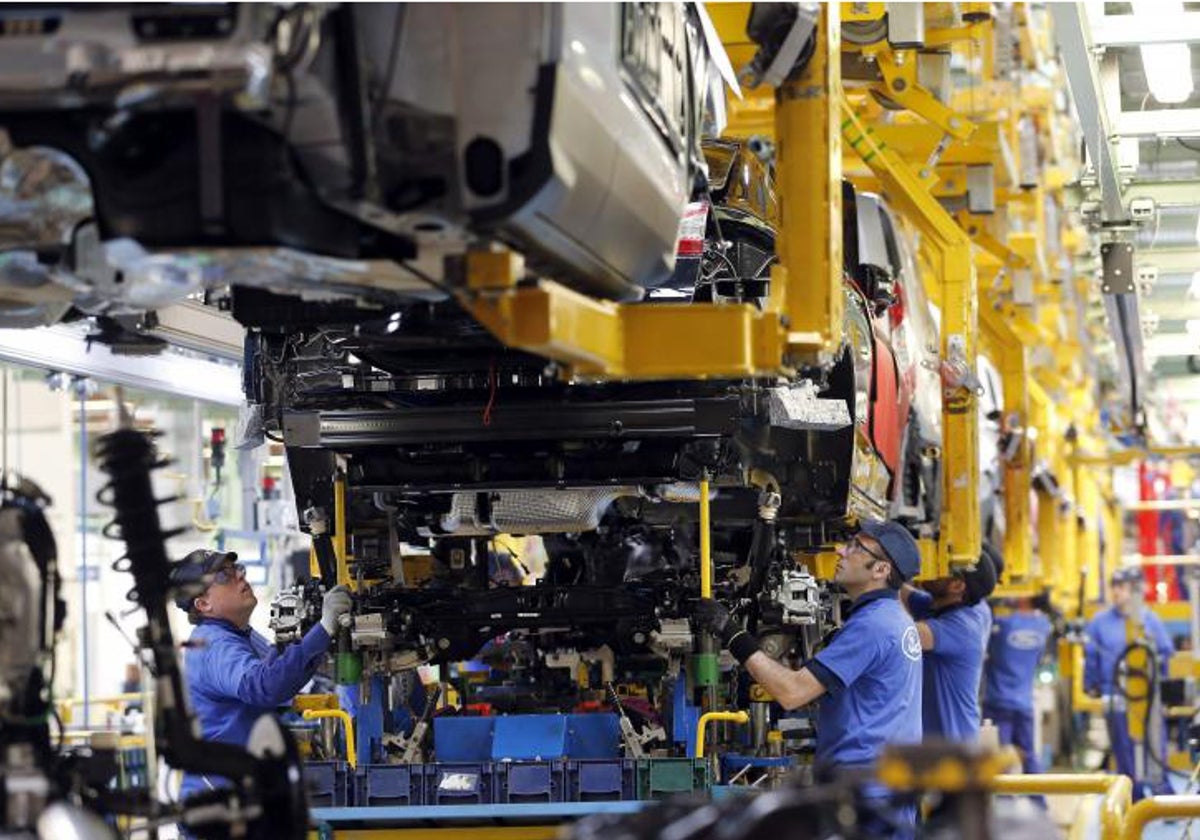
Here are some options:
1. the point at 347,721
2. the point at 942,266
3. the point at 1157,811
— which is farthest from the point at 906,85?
the point at 1157,811

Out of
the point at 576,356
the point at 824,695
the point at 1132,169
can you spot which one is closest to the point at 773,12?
the point at 576,356

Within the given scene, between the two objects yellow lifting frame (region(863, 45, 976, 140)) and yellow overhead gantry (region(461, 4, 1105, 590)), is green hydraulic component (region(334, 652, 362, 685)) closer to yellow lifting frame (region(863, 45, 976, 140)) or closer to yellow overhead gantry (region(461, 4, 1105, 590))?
yellow overhead gantry (region(461, 4, 1105, 590))

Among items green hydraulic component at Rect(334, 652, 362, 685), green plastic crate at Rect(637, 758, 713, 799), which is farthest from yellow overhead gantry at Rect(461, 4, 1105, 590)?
green hydraulic component at Rect(334, 652, 362, 685)

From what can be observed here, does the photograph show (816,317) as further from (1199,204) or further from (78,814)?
(1199,204)

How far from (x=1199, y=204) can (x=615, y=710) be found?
4480mm

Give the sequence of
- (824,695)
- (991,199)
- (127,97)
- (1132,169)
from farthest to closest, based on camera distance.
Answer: (991,199)
(1132,169)
(824,695)
(127,97)

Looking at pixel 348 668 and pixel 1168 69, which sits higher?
pixel 1168 69

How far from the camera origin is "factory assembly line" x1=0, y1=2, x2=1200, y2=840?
16.9 feet

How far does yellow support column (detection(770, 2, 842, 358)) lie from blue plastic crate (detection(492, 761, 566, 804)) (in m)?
1.96

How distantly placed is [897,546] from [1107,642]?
42.0ft

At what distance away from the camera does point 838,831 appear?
4613 mm

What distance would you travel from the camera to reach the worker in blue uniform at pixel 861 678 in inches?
307

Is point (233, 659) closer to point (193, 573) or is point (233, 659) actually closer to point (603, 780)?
point (603, 780)

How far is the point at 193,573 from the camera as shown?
6.70 metres
